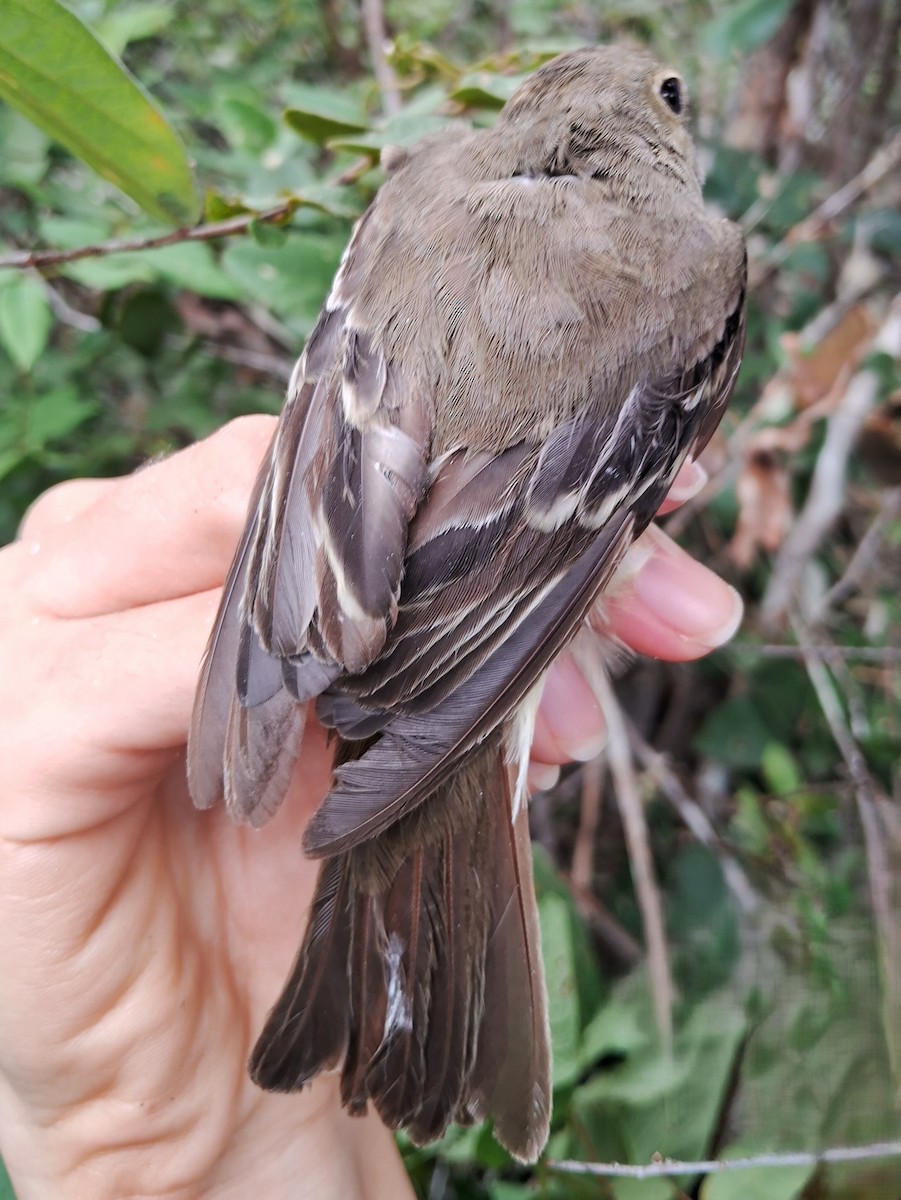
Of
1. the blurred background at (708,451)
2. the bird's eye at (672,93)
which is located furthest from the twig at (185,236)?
the bird's eye at (672,93)

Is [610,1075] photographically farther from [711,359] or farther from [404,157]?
[404,157]

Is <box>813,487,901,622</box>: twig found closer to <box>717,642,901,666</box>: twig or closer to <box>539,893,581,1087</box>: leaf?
<box>717,642,901,666</box>: twig

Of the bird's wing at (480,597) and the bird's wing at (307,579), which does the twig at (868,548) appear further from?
the bird's wing at (307,579)

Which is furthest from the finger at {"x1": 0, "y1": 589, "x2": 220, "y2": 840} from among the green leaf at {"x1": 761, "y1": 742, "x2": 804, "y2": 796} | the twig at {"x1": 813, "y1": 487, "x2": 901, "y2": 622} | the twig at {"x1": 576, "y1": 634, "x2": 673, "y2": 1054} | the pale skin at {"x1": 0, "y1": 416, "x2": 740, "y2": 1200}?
the twig at {"x1": 813, "y1": 487, "x2": 901, "y2": 622}

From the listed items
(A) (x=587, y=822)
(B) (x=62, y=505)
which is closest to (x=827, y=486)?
(A) (x=587, y=822)

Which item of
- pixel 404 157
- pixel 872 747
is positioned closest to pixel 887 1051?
pixel 872 747
